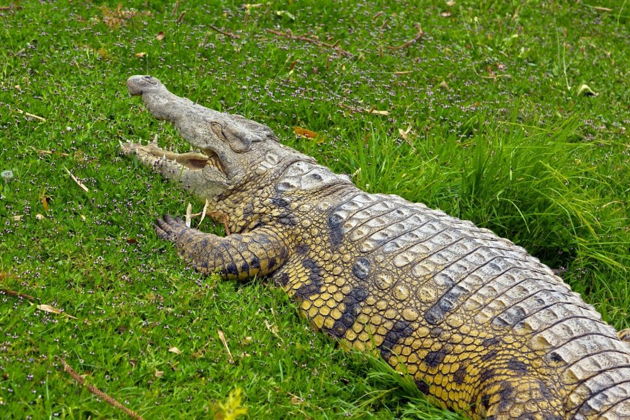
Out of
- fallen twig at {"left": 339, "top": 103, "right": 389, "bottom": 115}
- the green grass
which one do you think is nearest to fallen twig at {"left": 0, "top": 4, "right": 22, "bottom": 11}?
the green grass

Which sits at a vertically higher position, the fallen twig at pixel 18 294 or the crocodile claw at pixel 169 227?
the fallen twig at pixel 18 294

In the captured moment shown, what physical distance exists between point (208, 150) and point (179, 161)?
0.21 m

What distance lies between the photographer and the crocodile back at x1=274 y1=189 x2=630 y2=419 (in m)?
3.81

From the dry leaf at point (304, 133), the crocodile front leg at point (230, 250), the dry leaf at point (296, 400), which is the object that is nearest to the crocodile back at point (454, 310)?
the crocodile front leg at point (230, 250)

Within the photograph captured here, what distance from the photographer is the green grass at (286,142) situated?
381 cm

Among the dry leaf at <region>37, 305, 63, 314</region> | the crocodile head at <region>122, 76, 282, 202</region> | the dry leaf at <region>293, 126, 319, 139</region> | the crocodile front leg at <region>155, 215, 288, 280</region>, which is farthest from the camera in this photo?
the dry leaf at <region>293, 126, 319, 139</region>

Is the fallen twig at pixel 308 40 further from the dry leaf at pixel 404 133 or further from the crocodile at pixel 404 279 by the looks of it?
the crocodile at pixel 404 279

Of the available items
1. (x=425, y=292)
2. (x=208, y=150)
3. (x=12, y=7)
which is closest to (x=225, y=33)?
(x=12, y=7)

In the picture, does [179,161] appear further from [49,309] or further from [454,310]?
[454,310]

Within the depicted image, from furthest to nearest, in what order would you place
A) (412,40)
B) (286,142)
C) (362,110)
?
(412,40) < (362,110) < (286,142)

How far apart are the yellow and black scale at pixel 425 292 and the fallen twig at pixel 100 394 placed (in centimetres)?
132

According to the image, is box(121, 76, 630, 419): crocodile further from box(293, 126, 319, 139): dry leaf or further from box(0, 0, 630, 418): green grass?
box(293, 126, 319, 139): dry leaf

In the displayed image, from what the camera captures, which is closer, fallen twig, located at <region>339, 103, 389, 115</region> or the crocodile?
the crocodile

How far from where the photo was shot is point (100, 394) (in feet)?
11.1
